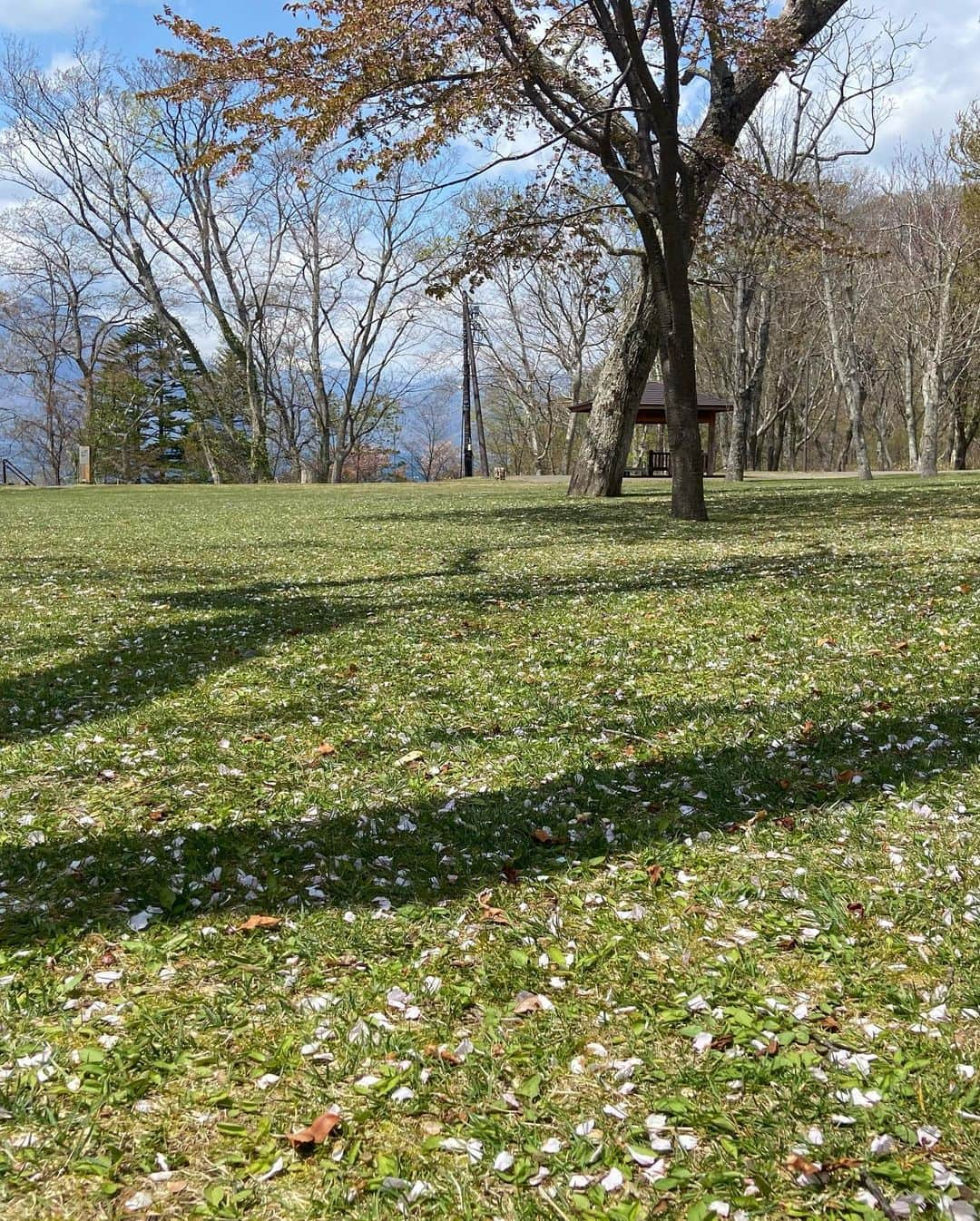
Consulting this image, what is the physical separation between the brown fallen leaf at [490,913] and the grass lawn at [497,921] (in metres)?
0.01

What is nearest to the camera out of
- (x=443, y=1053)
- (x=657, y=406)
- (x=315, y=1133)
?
(x=315, y=1133)

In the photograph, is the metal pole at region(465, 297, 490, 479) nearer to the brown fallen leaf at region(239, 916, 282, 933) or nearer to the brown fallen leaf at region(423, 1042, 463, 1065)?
the brown fallen leaf at region(239, 916, 282, 933)

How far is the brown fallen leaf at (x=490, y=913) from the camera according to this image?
322cm

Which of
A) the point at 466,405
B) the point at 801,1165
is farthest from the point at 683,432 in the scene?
the point at 466,405

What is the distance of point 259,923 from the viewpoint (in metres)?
3.21

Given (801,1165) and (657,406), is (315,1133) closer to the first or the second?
(801,1165)

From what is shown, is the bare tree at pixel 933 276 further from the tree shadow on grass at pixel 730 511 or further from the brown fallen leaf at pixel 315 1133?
the brown fallen leaf at pixel 315 1133

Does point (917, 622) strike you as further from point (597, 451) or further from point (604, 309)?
point (597, 451)

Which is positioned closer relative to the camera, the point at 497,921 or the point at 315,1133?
the point at 315,1133

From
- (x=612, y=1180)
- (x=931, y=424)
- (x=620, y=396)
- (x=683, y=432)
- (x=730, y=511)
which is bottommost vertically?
(x=612, y=1180)

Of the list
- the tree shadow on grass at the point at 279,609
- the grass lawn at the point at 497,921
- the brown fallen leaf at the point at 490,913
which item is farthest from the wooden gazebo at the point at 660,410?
the brown fallen leaf at the point at 490,913

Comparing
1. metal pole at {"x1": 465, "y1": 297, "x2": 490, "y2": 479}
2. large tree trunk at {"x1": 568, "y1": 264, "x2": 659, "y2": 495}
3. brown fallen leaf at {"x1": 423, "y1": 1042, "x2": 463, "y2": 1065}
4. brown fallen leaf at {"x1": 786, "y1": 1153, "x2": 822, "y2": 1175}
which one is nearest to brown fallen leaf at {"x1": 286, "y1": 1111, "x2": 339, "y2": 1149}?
brown fallen leaf at {"x1": 423, "y1": 1042, "x2": 463, "y2": 1065}

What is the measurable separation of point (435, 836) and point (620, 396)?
60.1 ft

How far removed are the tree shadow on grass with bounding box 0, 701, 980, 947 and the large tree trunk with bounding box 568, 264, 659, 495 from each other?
16.6 metres
